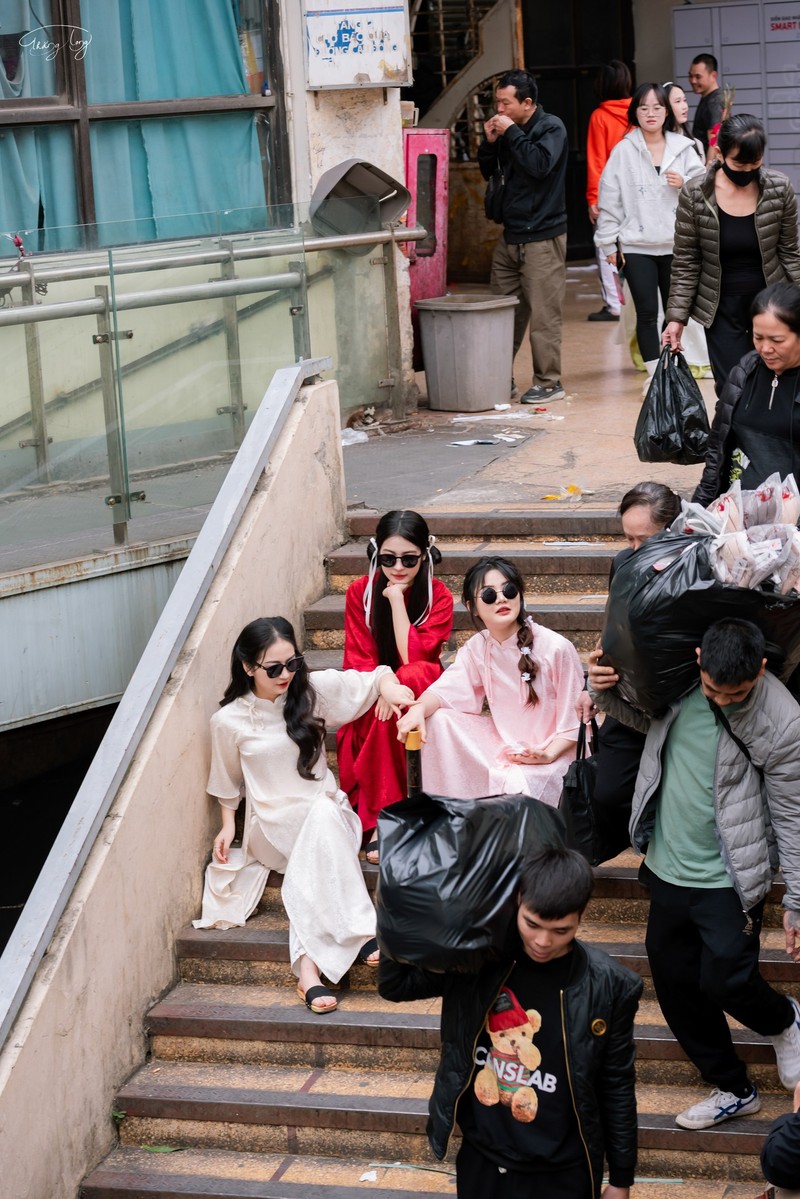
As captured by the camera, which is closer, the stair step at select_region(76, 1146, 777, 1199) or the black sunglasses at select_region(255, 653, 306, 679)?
the stair step at select_region(76, 1146, 777, 1199)

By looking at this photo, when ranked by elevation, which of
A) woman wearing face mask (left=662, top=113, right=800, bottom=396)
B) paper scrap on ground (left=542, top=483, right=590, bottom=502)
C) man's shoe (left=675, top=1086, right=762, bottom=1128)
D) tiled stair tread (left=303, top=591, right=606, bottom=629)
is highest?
woman wearing face mask (left=662, top=113, right=800, bottom=396)

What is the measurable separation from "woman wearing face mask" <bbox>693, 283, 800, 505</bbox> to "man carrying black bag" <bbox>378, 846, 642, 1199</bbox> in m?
1.88

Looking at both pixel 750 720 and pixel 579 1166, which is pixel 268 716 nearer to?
pixel 750 720

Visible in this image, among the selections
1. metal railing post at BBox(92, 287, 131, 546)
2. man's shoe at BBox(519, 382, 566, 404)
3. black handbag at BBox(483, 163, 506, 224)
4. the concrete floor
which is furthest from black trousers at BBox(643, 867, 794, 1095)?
black handbag at BBox(483, 163, 506, 224)

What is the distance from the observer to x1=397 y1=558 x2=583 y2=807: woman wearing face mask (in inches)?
206

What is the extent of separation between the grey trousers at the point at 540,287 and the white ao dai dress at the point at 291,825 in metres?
4.34

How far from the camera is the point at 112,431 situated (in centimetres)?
657

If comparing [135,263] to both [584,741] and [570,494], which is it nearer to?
[570,494]

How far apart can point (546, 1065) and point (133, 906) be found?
211 centimetres

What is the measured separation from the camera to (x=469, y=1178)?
146 inches

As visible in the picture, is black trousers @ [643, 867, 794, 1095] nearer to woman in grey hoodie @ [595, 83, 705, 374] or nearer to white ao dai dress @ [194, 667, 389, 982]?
white ao dai dress @ [194, 667, 389, 982]

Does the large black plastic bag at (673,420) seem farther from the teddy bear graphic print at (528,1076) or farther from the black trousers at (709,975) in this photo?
the teddy bear graphic print at (528,1076)

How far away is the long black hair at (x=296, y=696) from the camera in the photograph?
552 cm
